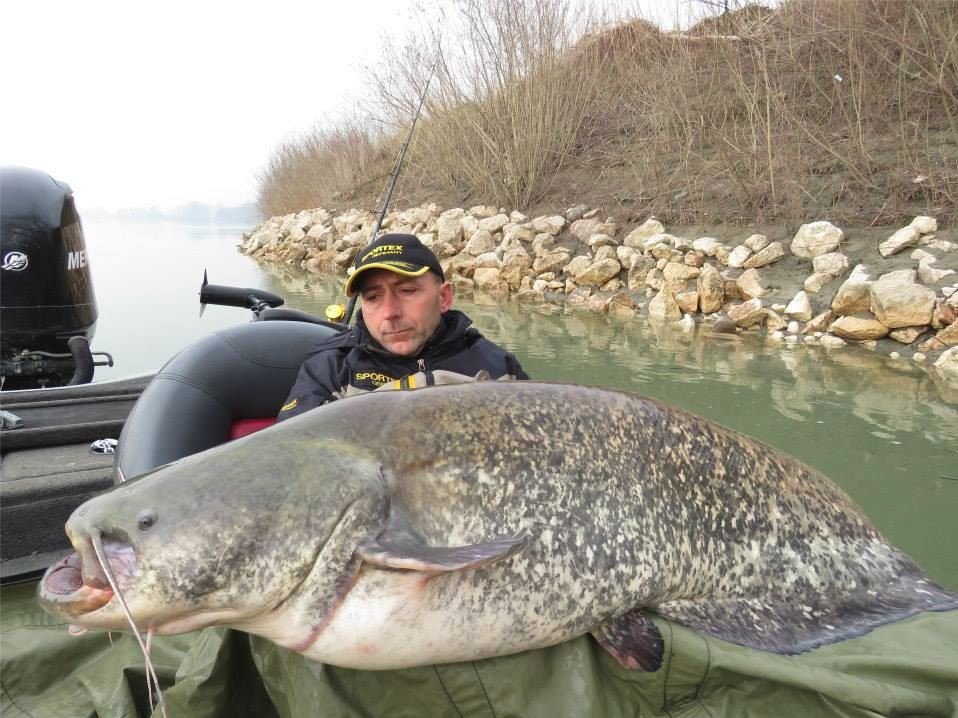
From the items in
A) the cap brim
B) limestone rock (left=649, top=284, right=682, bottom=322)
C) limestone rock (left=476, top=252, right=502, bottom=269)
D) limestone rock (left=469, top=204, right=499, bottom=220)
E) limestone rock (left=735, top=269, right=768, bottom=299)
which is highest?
limestone rock (left=469, top=204, right=499, bottom=220)

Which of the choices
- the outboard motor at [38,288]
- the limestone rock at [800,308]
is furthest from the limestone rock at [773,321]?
the outboard motor at [38,288]

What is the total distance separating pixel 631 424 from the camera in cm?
201

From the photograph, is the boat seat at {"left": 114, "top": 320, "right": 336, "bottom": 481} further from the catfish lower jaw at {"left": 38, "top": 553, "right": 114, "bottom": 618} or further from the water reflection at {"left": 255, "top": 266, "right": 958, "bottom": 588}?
the water reflection at {"left": 255, "top": 266, "right": 958, "bottom": 588}

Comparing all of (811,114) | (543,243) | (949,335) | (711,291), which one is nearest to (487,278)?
(543,243)

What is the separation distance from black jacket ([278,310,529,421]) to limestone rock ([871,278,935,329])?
673 cm

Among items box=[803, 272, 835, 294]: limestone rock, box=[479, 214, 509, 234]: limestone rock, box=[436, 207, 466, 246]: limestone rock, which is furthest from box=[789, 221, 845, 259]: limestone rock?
box=[436, 207, 466, 246]: limestone rock

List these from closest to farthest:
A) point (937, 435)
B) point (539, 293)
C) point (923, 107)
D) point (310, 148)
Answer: point (937, 435), point (923, 107), point (539, 293), point (310, 148)

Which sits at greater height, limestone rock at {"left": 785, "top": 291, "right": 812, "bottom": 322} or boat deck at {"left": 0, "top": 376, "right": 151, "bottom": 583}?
boat deck at {"left": 0, "top": 376, "right": 151, "bottom": 583}

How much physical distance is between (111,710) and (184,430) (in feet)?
3.77

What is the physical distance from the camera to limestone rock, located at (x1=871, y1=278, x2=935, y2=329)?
7.79 m

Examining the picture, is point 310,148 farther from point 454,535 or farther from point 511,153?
point 454,535

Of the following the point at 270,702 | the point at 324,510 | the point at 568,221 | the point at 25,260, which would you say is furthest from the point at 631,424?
the point at 568,221

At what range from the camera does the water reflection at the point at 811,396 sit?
4699 millimetres

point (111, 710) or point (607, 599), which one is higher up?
point (607, 599)
